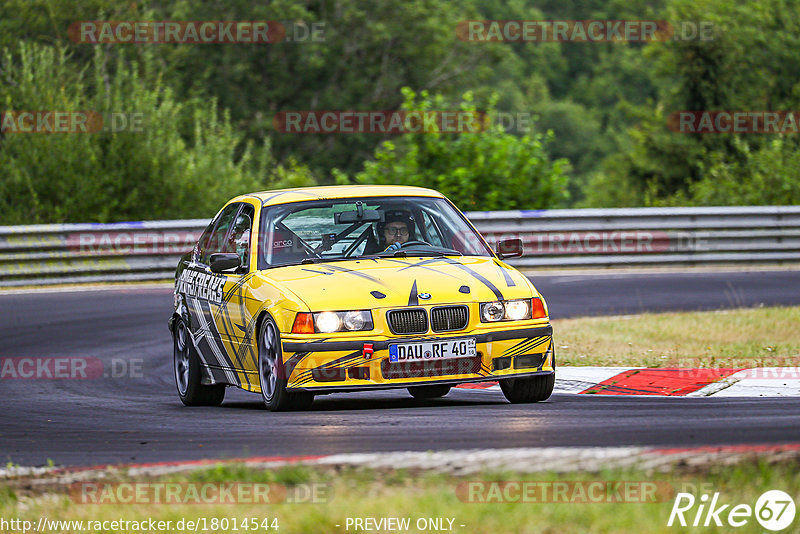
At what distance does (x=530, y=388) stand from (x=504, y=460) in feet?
10.5

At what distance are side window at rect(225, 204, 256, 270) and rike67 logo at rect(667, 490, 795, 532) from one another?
16.5ft

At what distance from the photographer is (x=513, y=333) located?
848 centimetres

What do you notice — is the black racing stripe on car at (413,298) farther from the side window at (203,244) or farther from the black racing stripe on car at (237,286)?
the side window at (203,244)

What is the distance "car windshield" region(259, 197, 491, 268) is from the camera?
9.30 meters

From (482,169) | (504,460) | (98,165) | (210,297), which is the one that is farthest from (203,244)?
(482,169)

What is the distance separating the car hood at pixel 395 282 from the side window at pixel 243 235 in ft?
1.58

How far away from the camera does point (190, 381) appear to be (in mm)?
10117

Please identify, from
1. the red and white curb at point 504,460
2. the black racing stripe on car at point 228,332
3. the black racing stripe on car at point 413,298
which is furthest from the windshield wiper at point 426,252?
the red and white curb at point 504,460

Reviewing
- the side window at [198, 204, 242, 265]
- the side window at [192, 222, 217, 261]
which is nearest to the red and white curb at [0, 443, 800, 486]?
the side window at [198, 204, 242, 265]

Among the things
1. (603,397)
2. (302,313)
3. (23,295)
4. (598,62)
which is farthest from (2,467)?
(598,62)

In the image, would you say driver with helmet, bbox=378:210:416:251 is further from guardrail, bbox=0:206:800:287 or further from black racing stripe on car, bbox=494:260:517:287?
guardrail, bbox=0:206:800:287

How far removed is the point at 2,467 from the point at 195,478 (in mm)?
1431

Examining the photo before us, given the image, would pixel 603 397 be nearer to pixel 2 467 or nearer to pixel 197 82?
pixel 2 467

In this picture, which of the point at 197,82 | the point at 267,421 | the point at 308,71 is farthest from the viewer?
the point at 308,71
